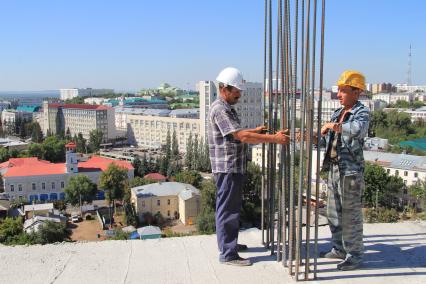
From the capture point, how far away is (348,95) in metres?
2.51

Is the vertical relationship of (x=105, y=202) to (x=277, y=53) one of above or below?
below

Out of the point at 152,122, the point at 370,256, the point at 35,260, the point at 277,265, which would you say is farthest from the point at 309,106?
the point at 152,122

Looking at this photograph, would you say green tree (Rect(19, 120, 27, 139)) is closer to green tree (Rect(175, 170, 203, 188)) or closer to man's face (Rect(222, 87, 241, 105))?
green tree (Rect(175, 170, 203, 188))

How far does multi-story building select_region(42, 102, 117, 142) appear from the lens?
1809 inches

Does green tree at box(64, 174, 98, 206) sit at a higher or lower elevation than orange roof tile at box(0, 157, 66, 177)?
lower

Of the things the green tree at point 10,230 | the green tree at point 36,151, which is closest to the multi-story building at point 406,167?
the green tree at point 10,230

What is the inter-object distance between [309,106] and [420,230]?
1.86 m

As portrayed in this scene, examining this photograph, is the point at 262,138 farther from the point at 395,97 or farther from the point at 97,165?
the point at 395,97

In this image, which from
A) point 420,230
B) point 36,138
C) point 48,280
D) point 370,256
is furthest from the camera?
point 36,138

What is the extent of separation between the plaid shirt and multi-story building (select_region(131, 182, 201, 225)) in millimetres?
15221

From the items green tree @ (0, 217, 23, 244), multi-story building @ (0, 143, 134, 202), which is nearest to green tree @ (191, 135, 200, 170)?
multi-story building @ (0, 143, 134, 202)

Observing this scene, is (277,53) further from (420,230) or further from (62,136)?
(62,136)

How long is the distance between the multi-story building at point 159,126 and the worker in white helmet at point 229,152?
34766 mm

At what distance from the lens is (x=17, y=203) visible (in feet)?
69.2
